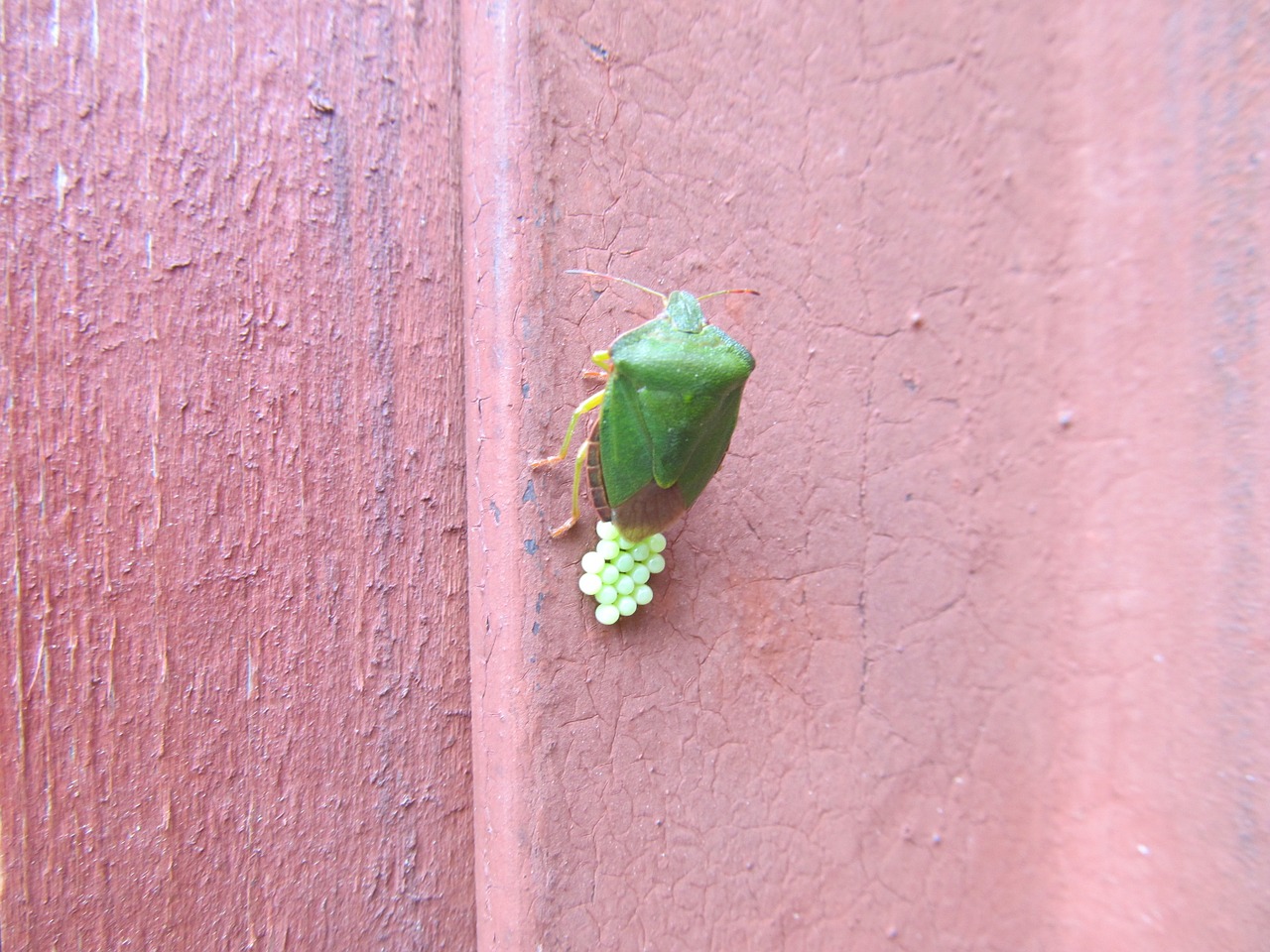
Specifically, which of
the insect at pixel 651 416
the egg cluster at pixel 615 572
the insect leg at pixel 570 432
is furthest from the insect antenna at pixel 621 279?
the egg cluster at pixel 615 572

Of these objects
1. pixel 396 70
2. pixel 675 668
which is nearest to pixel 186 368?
pixel 396 70

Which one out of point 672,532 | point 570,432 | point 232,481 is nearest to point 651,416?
point 570,432

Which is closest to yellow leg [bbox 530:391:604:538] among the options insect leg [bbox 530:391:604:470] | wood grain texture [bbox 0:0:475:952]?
insect leg [bbox 530:391:604:470]

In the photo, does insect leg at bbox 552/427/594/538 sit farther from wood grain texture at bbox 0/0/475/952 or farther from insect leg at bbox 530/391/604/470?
wood grain texture at bbox 0/0/475/952

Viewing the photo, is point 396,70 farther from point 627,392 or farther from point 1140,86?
point 1140,86

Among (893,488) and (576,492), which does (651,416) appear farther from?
(893,488)
